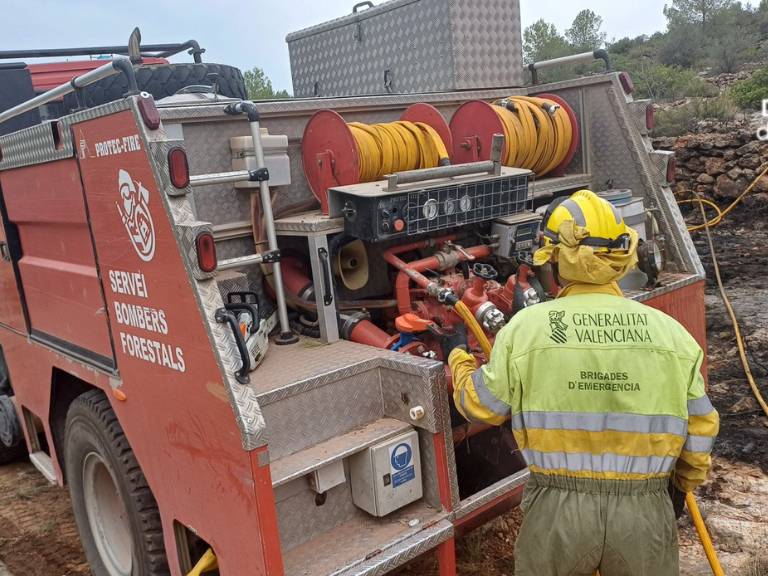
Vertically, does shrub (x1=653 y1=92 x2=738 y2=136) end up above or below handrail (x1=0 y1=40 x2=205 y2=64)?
below

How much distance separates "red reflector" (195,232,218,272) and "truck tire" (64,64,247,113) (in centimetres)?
272

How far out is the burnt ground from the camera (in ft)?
11.7

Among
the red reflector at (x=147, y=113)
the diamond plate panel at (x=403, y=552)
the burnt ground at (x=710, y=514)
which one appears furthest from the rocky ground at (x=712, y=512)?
the red reflector at (x=147, y=113)

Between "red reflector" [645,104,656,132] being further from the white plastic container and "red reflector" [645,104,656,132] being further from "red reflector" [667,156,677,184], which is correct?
the white plastic container

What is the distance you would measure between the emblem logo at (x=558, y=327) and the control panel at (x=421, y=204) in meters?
1.14

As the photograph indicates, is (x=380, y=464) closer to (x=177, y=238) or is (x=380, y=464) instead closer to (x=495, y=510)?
(x=495, y=510)

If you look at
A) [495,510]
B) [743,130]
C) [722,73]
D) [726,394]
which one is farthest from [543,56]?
[495,510]

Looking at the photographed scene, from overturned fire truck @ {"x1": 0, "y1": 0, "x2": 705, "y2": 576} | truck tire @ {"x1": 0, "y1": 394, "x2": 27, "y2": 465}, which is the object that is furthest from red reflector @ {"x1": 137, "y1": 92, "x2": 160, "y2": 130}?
truck tire @ {"x1": 0, "y1": 394, "x2": 27, "y2": 465}

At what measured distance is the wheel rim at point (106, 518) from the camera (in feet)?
11.7

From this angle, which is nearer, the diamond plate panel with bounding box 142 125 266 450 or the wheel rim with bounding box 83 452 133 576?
the diamond plate panel with bounding box 142 125 266 450

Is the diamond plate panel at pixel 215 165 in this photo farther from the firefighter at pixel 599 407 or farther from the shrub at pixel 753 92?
the shrub at pixel 753 92

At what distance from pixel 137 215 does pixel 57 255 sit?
3.50ft

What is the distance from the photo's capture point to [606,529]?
7.16ft

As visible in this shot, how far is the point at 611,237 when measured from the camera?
2.24 metres
